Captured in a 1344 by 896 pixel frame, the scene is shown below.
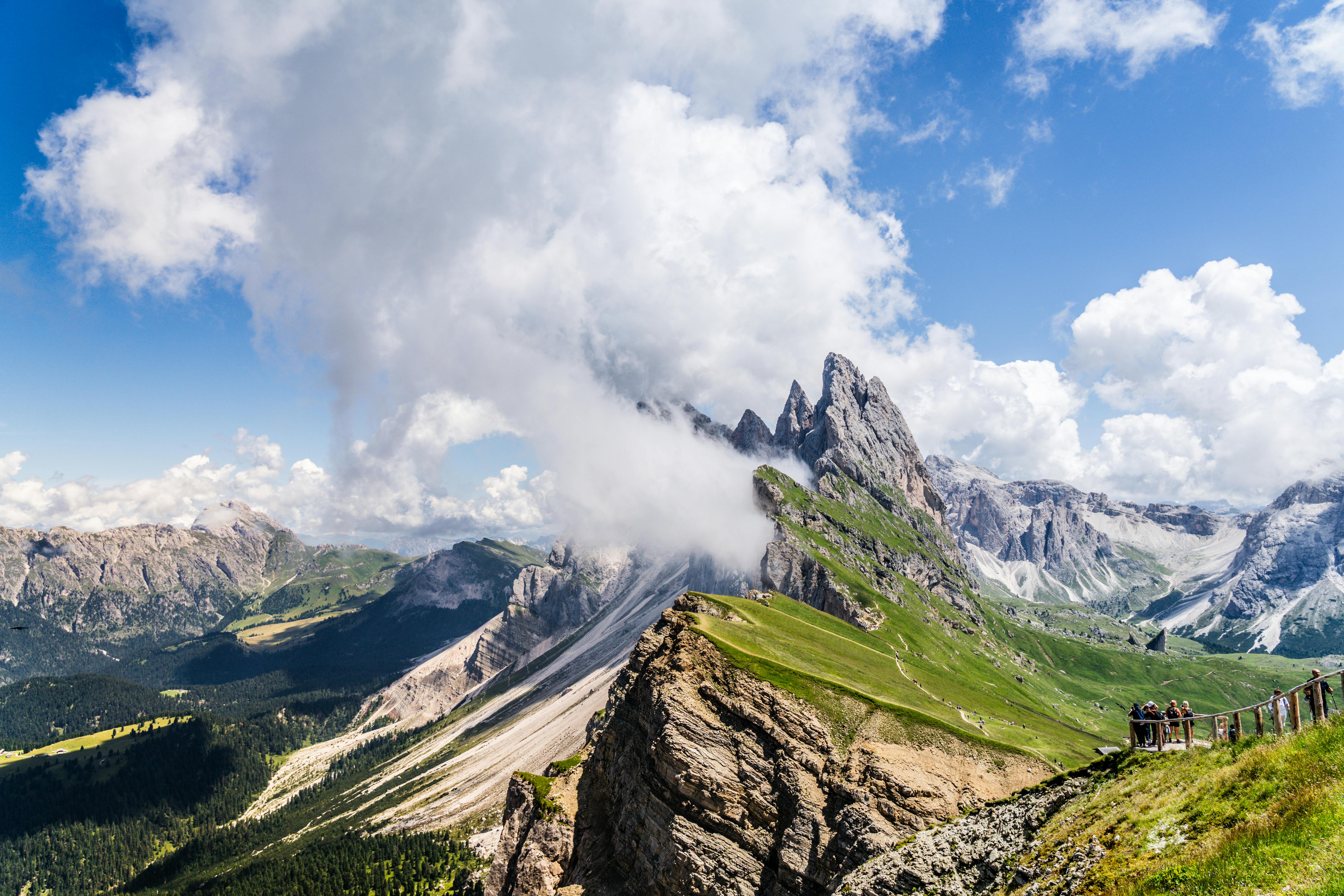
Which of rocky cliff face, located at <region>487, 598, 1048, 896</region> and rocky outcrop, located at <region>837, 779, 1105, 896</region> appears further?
rocky cliff face, located at <region>487, 598, 1048, 896</region>

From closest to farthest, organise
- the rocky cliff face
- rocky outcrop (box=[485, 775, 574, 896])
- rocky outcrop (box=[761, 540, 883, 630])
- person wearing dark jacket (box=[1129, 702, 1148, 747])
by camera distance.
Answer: person wearing dark jacket (box=[1129, 702, 1148, 747]) → the rocky cliff face → rocky outcrop (box=[485, 775, 574, 896]) → rocky outcrop (box=[761, 540, 883, 630])

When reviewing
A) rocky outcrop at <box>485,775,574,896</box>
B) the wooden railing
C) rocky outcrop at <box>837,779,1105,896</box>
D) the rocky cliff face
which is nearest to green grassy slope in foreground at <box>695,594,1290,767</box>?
the rocky cliff face

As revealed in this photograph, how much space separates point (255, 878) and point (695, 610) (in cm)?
19081

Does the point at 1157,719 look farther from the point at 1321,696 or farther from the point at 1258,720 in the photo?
the point at 1321,696

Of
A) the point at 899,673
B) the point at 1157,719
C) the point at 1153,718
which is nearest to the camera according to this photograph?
the point at 1157,719

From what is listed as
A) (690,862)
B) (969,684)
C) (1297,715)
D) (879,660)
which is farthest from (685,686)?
(969,684)

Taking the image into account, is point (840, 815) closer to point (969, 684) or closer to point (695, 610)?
point (695, 610)

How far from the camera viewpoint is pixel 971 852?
32.7m

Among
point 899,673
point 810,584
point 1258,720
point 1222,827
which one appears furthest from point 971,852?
point 810,584

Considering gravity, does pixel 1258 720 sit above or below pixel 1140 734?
above

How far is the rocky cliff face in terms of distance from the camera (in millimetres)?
53281

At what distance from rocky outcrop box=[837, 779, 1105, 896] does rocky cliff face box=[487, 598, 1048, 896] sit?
11847 millimetres

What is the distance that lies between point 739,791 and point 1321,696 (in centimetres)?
4754

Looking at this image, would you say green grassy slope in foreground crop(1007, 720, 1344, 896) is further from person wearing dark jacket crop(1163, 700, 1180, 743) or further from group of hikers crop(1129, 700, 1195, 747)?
person wearing dark jacket crop(1163, 700, 1180, 743)
